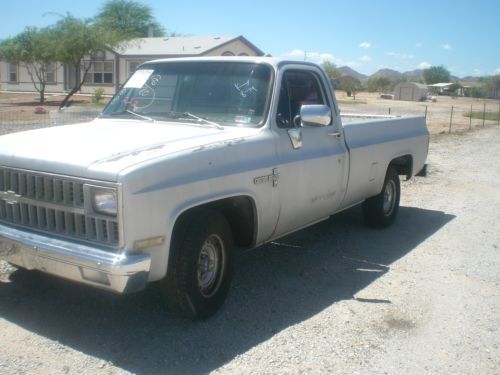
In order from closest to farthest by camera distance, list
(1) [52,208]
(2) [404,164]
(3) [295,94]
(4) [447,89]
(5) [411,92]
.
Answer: (1) [52,208] → (3) [295,94] → (2) [404,164] → (5) [411,92] → (4) [447,89]

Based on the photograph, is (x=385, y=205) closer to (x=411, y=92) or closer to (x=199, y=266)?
(x=199, y=266)

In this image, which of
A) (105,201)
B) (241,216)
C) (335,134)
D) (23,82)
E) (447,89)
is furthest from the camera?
(447,89)

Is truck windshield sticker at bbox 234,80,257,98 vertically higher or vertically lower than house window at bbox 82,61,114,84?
lower

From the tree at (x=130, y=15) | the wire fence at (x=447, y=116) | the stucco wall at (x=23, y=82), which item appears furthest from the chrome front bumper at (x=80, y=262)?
the tree at (x=130, y=15)

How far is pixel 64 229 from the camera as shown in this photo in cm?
388

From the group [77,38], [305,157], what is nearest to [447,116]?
[77,38]

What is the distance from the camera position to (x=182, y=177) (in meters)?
3.90

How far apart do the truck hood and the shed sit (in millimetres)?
70966

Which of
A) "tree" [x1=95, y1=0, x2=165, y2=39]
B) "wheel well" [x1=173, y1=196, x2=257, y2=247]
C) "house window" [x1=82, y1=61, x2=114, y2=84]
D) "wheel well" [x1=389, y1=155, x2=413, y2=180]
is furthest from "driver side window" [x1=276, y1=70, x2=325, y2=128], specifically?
"tree" [x1=95, y1=0, x2=165, y2=39]

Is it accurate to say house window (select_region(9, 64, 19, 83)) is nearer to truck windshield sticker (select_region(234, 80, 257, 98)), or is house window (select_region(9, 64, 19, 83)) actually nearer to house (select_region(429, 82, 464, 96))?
truck windshield sticker (select_region(234, 80, 257, 98))

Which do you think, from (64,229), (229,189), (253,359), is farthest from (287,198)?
(64,229)

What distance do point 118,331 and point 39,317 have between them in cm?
66

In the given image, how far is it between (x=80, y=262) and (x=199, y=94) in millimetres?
2096

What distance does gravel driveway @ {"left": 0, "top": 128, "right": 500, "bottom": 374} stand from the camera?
12.6 feet
